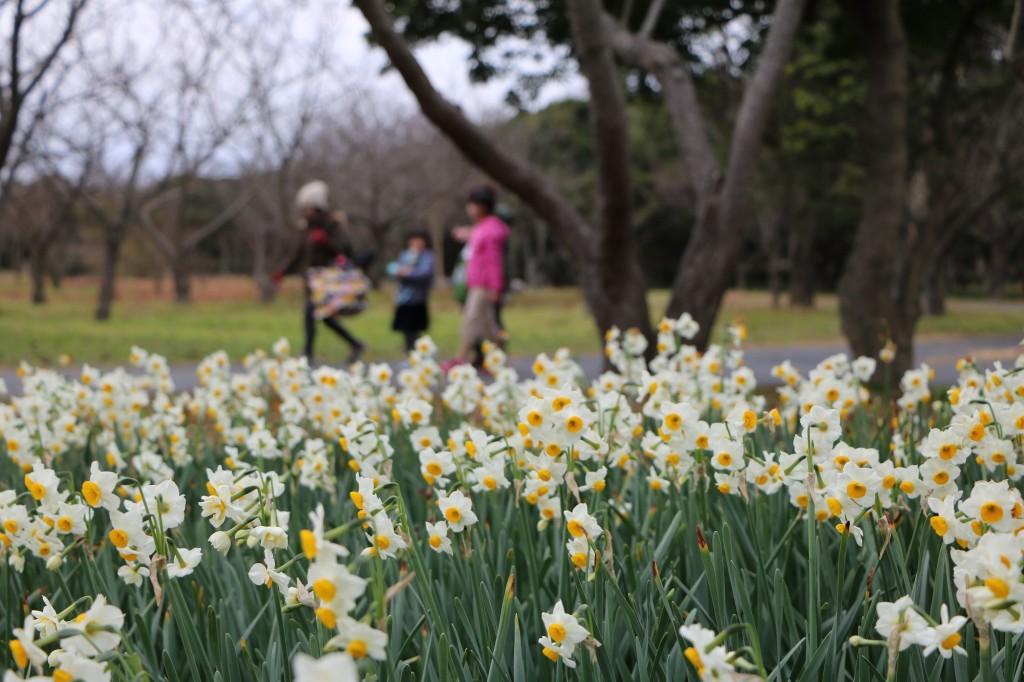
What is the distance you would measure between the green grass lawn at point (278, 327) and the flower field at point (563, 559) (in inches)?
336

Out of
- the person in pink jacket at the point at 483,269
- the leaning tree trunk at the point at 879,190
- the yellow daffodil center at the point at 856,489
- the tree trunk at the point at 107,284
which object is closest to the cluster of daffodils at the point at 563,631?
the yellow daffodil center at the point at 856,489

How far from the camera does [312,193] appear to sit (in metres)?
9.80

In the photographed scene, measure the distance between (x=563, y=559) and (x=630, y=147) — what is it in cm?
861

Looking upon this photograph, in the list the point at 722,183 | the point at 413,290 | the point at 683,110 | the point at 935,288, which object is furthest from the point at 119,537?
the point at 935,288

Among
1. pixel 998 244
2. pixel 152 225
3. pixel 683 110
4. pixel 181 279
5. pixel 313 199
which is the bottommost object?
pixel 181 279

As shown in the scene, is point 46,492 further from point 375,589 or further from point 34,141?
point 34,141

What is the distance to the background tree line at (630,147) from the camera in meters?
6.27

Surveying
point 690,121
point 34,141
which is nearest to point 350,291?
point 690,121

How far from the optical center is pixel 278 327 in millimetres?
18359

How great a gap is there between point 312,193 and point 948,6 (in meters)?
6.36

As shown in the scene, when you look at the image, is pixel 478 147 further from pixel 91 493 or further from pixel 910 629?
pixel 910 629

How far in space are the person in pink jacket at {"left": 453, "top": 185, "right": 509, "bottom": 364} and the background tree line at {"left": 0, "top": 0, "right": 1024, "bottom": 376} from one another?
2.08 ft

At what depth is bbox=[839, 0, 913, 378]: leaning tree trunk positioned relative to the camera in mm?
6953

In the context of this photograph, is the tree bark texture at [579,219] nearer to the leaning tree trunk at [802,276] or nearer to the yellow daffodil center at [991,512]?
the yellow daffodil center at [991,512]
